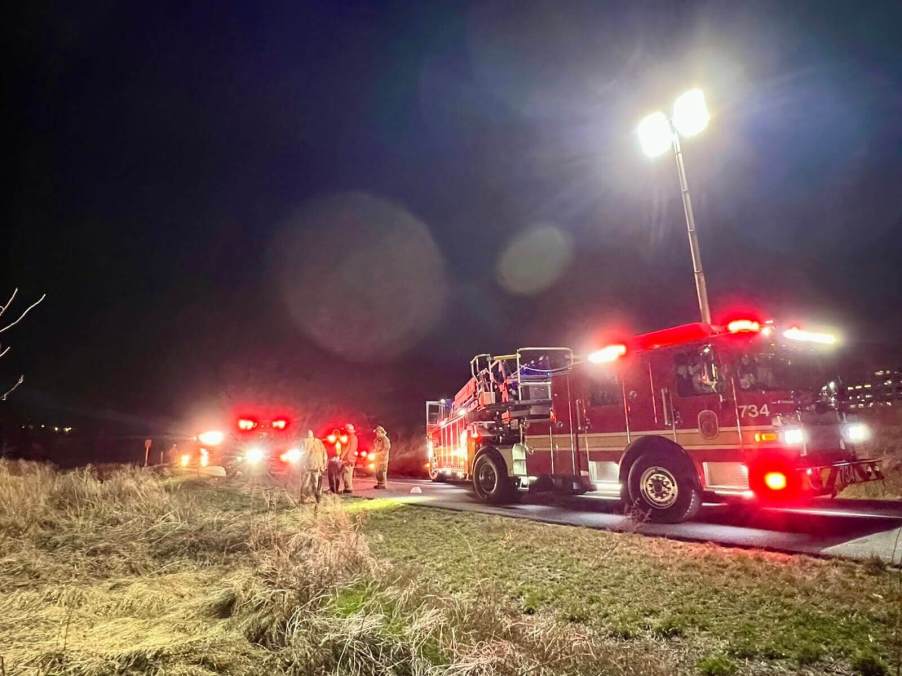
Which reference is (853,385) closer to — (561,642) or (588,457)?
(588,457)

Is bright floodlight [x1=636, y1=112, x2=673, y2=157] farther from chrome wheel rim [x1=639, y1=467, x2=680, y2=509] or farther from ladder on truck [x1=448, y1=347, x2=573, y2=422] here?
chrome wheel rim [x1=639, y1=467, x2=680, y2=509]

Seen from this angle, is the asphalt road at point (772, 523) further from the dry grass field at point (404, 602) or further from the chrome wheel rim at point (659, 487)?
the dry grass field at point (404, 602)

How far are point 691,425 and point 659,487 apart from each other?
999 millimetres

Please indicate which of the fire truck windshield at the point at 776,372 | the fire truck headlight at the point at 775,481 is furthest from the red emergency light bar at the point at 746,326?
the fire truck headlight at the point at 775,481

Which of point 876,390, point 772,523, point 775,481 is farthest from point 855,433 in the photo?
point 775,481

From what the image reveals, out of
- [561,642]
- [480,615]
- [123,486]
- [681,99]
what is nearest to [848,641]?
[561,642]

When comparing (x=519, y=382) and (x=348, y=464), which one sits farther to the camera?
(x=348, y=464)

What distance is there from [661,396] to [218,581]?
247 inches

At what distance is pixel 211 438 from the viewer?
1619cm

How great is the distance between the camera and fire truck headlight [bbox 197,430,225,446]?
1577 cm

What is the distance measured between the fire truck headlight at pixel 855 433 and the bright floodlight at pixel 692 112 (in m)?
6.13

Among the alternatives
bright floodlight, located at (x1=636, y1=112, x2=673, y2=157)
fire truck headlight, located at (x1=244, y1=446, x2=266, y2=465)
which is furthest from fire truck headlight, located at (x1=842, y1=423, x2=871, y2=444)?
fire truck headlight, located at (x1=244, y1=446, x2=266, y2=465)

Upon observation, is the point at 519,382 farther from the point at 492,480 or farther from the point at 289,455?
the point at 289,455

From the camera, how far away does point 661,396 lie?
7.98m
